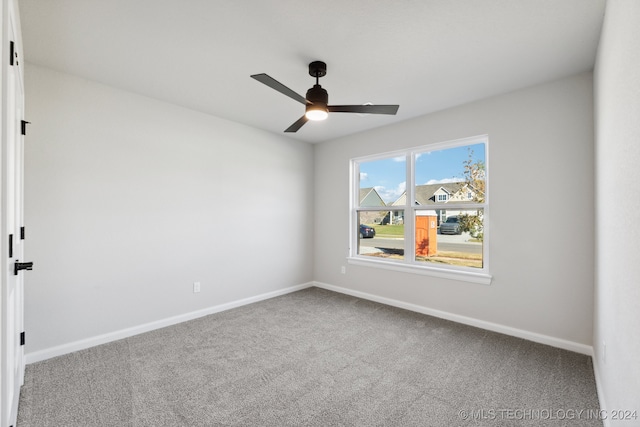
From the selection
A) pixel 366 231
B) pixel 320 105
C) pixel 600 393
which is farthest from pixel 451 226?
pixel 320 105

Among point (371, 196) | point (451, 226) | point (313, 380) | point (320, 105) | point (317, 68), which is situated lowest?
point (313, 380)

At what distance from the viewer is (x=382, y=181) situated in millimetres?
4434

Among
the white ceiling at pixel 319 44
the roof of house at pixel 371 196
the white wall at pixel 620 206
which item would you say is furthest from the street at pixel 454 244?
the white ceiling at pixel 319 44

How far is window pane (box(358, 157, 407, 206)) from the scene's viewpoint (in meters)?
4.20

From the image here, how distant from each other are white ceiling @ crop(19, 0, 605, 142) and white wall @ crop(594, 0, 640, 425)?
0.42 m

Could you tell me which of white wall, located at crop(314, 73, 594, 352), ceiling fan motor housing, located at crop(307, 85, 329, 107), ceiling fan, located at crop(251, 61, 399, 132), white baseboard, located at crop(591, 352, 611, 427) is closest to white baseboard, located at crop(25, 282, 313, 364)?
white wall, located at crop(314, 73, 594, 352)

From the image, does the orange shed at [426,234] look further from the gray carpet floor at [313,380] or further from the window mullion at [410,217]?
the gray carpet floor at [313,380]

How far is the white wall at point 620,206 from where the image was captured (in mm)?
1204

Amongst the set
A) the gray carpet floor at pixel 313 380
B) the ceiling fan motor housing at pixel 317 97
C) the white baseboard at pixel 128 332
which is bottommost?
the gray carpet floor at pixel 313 380

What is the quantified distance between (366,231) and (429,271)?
124 cm

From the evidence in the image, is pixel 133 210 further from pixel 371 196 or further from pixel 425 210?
pixel 425 210

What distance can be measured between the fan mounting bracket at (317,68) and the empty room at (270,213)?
2 centimetres

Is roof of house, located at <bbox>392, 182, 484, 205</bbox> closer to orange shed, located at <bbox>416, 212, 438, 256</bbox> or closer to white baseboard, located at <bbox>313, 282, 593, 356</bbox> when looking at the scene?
orange shed, located at <bbox>416, 212, 438, 256</bbox>

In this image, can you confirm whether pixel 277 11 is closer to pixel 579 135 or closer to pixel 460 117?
pixel 460 117
